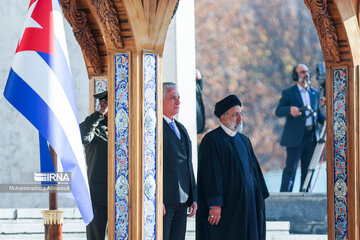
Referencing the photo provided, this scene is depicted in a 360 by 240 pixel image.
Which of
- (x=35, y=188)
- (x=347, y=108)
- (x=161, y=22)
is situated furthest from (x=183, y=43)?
(x=35, y=188)

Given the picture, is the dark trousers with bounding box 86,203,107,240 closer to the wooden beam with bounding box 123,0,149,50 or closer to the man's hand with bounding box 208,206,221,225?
the man's hand with bounding box 208,206,221,225

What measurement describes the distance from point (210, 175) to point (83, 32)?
1637 mm

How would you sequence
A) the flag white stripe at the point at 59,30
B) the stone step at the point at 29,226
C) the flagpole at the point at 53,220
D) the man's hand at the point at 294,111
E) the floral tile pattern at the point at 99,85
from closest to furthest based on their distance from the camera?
the flagpole at the point at 53,220 → the flag white stripe at the point at 59,30 → the floral tile pattern at the point at 99,85 → the stone step at the point at 29,226 → the man's hand at the point at 294,111

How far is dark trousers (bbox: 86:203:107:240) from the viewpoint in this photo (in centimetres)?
784

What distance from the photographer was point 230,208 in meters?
8.41

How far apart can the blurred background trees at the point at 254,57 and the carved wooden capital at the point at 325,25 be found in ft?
28.0

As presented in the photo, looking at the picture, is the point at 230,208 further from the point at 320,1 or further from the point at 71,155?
the point at 71,155

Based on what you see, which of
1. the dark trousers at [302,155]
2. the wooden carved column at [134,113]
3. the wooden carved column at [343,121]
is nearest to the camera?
the wooden carved column at [134,113]

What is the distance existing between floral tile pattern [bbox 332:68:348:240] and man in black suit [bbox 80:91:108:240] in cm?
201

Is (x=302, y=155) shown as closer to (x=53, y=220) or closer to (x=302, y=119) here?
(x=302, y=119)

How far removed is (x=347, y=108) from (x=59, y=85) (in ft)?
11.8

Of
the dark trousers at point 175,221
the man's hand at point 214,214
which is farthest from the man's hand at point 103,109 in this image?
the man's hand at point 214,214

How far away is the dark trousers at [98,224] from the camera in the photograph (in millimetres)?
7840

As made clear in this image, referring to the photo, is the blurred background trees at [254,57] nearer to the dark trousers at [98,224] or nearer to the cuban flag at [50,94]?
the dark trousers at [98,224]
